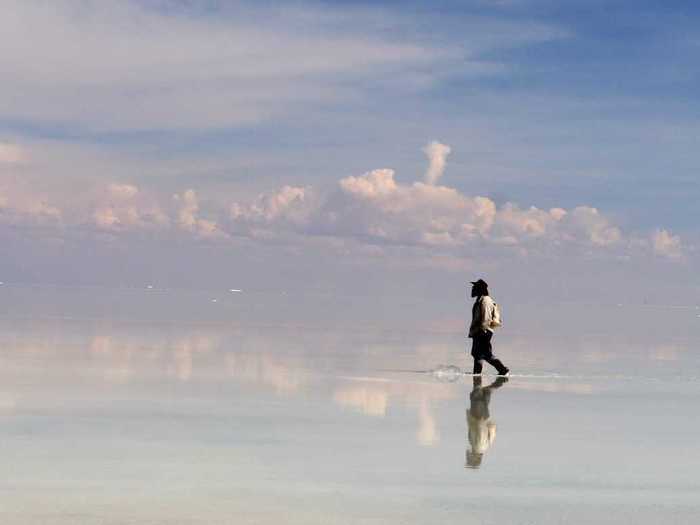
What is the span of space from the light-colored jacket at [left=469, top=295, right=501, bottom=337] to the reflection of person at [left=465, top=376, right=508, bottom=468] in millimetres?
2419

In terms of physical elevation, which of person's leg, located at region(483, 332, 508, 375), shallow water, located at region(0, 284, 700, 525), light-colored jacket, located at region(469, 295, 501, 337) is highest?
light-colored jacket, located at region(469, 295, 501, 337)

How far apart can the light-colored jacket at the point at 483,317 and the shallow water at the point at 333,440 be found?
1053 millimetres

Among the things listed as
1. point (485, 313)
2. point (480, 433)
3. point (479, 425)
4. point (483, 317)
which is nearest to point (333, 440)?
point (480, 433)

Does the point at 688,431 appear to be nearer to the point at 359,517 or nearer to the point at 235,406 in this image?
the point at 235,406

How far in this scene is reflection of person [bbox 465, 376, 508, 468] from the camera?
13297 mm

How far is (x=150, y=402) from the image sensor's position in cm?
1803

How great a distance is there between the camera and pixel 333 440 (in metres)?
14.4

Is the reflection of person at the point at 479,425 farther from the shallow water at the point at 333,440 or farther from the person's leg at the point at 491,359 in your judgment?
the person's leg at the point at 491,359

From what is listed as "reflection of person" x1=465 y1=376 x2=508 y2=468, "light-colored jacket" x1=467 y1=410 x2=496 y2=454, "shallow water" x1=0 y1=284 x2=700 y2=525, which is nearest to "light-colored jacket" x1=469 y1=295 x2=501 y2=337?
"shallow water" x1=0 y1=284 x2=700 y2=525

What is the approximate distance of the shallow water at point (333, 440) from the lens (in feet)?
33.3

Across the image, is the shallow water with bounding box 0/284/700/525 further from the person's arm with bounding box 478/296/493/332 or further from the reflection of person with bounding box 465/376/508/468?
the person's arm with bounding box 478/296/493/332

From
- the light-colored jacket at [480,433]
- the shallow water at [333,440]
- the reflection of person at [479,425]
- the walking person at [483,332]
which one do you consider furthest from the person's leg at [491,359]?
the light-colored jacket at [480,433]

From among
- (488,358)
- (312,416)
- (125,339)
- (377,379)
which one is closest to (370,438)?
(312,416)

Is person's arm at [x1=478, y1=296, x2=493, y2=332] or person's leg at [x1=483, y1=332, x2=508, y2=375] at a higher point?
person's arm at [x1=478, y1=296, x2=493, y2=332]
